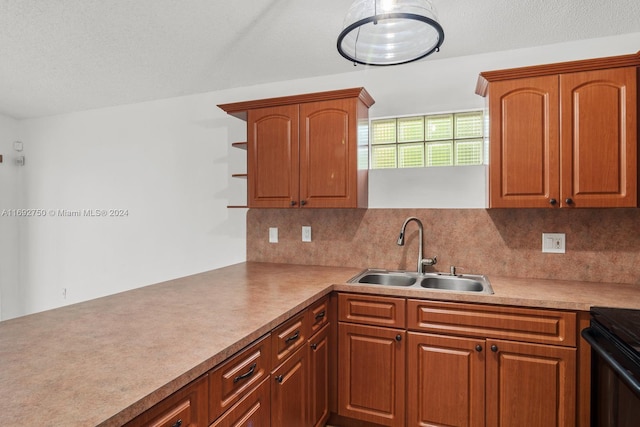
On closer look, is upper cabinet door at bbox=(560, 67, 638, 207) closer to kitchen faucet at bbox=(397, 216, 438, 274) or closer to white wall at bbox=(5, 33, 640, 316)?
white wall at bbox=(5, 33, 640, 316)

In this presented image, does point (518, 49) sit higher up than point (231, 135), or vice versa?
point (518, 49)

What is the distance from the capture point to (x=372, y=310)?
6.54ft

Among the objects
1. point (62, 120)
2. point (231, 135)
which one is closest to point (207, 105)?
point (231, 135)

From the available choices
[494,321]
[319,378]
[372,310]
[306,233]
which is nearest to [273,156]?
[306,233]

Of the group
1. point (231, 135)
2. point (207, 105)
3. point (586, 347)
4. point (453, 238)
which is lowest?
point (586, 347)

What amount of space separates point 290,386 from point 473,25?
2.17 meters

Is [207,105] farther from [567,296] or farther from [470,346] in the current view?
[567,296]

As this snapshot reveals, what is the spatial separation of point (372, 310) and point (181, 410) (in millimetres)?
1256

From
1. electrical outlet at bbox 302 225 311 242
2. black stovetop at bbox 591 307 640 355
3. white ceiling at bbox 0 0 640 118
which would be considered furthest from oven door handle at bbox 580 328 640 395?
electrical outlet at bbox 302 225 311 242

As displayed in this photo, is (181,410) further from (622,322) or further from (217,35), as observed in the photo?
(217,35)

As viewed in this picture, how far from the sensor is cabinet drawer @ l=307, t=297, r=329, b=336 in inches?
Answer: 70.4

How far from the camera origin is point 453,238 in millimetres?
2377

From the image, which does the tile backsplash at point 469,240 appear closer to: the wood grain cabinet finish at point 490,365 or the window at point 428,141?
the window at point 428,141

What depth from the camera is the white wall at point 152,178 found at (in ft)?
8.30
